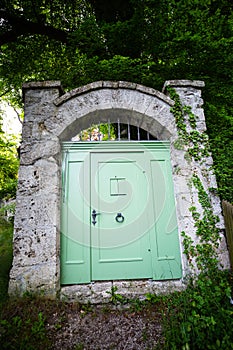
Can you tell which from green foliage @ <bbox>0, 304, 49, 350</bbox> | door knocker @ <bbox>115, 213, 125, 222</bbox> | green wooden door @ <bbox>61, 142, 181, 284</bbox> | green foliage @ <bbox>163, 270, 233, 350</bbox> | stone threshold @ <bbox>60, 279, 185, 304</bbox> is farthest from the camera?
door knocker @ <bbox>115, 213, 125, 222</bbox>

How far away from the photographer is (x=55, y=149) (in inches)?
124

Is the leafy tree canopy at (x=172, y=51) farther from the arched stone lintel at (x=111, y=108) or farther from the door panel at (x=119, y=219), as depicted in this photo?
the door panel at (x=119, y=219)

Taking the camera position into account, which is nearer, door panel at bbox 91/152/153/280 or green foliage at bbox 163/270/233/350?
green foliage at bbox 163/270/233/350

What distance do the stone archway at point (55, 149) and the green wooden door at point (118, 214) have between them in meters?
0.16

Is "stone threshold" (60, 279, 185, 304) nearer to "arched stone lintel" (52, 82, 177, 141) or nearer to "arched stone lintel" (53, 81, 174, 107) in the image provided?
"arched stone lintel" (52, 82, 177, 141)

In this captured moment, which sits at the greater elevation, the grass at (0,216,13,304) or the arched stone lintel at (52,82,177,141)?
the arched stone lintel at (52,82,177,141)

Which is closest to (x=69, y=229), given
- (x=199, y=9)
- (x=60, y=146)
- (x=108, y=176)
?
(x=108, y=176)

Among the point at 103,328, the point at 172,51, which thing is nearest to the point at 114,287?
the point at 103,328

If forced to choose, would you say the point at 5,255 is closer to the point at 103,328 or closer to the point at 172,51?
the point at 103,328

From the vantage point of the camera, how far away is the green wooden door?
3.00 m

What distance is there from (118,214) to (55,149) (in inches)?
51.4

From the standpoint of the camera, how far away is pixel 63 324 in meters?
2.33

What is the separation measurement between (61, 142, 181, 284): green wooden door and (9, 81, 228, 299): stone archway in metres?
0.16

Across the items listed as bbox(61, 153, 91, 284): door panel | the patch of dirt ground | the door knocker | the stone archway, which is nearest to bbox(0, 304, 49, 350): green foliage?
the patch of dirt ground
